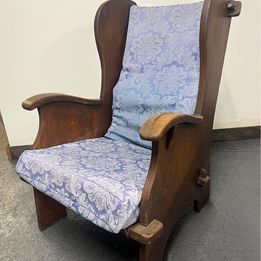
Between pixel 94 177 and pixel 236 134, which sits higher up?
pixel 94 177

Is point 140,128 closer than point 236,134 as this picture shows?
Yes

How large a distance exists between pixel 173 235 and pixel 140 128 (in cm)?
62

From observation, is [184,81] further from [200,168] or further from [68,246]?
[68,246]

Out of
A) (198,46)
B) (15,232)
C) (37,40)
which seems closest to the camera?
(198,46)

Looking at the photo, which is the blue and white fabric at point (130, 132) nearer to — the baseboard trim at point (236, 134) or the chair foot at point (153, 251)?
the chair foot at point (153, 251)

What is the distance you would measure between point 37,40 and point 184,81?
92cm

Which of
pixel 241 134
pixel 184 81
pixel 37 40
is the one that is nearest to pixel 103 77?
pixel 184 81

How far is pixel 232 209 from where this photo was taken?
1.38 metres

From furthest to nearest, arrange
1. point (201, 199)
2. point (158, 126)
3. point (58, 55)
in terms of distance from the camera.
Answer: point (58, 55) < point (201, 199) < point (158, 126)

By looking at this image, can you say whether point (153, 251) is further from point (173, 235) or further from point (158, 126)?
point (158, 126)

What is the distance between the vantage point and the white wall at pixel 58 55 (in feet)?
5.26

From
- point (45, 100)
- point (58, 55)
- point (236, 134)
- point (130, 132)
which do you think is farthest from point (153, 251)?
point (236, 134)

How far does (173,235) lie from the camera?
1247 mm

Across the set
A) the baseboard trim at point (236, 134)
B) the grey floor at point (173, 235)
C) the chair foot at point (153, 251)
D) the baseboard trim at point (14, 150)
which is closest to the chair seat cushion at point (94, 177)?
the chair foot at point (153, 251)
